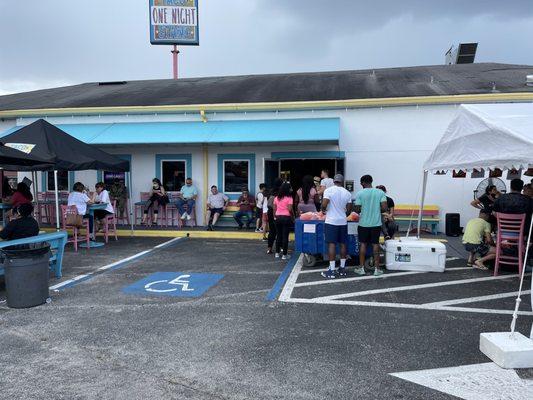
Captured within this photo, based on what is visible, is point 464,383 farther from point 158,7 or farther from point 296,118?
point 158,7

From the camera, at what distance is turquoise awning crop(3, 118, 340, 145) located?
11.3 meters

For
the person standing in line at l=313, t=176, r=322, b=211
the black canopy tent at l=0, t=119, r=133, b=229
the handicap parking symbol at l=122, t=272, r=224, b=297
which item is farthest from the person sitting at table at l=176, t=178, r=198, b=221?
the handicap parking symbol at l=122, t=272, r=224, b=297

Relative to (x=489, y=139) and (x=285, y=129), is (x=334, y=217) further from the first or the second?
(x=285, y=129)

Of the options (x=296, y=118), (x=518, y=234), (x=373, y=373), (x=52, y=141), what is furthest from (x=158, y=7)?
(x=373, y=373)

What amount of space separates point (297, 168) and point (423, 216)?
165 inches

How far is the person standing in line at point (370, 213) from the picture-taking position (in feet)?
23.2

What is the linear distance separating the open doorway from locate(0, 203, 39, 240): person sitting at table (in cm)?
687

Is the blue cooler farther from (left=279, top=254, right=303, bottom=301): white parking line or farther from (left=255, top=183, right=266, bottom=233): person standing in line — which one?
(left=255, top=183, right=266, bottom=233): person standing in line

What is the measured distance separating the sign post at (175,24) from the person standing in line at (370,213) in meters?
18.9

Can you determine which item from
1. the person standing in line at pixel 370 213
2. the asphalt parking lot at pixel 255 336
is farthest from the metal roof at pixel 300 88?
the asphalt parking lot at pixel 255 336

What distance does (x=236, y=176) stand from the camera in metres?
13.1

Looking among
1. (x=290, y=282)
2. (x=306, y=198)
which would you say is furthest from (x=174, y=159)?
(x=290, y=282)

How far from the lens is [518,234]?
7.30m

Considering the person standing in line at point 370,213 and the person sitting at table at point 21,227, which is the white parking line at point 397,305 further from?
the person sitting at table at point 21,227
